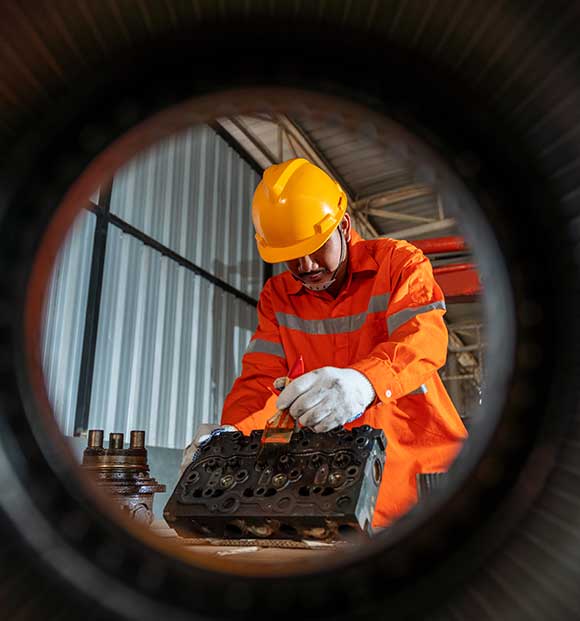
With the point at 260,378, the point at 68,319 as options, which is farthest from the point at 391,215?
the point at 260,378

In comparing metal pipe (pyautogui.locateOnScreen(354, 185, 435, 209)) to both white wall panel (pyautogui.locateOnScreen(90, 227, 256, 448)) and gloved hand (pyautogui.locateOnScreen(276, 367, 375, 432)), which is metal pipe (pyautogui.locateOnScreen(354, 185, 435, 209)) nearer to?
white wall panel (pyautogui.locateOnScreen(90, 227, 256, 448))

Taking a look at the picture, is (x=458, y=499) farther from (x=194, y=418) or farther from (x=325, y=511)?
(x=194, y=418)

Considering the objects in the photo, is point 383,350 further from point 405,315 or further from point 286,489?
point 286,489

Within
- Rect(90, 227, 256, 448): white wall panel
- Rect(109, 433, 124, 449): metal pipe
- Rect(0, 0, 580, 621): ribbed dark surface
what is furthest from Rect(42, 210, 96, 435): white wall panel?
Rect(0, 0, 580, 621): ribbed dark surface

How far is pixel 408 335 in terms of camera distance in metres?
1.41

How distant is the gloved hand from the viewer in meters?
1.27

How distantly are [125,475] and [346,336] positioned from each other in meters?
0.90

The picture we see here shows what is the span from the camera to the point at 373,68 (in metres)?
0.44

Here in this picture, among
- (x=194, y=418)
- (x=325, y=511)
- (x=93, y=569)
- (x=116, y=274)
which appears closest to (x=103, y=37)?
(x=93, y=569)

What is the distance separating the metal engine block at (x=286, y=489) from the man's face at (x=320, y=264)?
2.33ft

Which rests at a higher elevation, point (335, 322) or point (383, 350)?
point (335, 322)

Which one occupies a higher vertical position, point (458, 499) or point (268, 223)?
point (268, 223)

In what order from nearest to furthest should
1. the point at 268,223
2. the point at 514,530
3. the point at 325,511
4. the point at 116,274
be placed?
the point at 514,530
the point at 325,511
the point at 268,223
the point at 116,274

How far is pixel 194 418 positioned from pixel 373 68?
415cm
